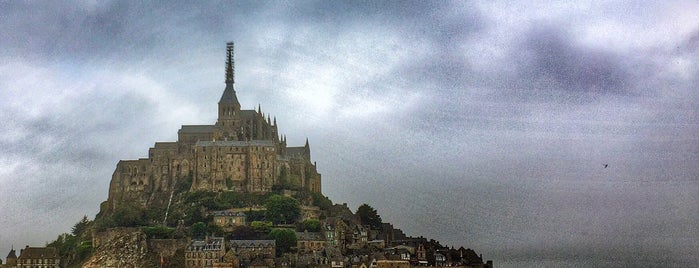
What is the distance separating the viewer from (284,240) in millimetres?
91938

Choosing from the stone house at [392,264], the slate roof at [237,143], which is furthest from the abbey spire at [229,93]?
the stone house at [392,264]

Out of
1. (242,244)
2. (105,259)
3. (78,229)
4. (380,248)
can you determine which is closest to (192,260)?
(242,244)

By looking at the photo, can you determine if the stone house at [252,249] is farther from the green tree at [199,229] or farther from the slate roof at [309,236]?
the green tree at [199,229]

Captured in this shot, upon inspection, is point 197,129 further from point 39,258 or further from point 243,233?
point 39,258

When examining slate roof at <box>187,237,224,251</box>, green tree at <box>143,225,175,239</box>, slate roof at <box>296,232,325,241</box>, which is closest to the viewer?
slate roof at <box>187,237,224,251</box>

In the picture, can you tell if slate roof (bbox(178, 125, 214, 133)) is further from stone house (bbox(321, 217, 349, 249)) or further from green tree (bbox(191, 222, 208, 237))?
stone house (bbox(321, 217, 349, 249))

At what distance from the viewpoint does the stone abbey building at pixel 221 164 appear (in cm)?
10862

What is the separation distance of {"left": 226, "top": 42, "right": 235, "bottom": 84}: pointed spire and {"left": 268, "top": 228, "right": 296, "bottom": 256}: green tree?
33.8 meters

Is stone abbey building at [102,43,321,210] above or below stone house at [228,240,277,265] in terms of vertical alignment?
above

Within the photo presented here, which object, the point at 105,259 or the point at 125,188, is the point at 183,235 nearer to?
the point at 105,259

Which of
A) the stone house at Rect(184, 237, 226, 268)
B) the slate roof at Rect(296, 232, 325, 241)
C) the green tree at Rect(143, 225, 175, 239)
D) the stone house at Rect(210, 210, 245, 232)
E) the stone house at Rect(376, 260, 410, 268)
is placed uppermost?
the stone house at Rect(210, 210, 245, 232)

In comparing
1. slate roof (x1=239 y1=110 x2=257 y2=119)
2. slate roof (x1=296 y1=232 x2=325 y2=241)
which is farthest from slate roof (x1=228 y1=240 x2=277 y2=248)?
slate roof (x1=239 y1=110 x2=257 y2=119)

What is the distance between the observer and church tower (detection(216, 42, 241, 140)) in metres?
115

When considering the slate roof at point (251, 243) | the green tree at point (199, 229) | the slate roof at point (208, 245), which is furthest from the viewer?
the green tree at point (199, 229)
